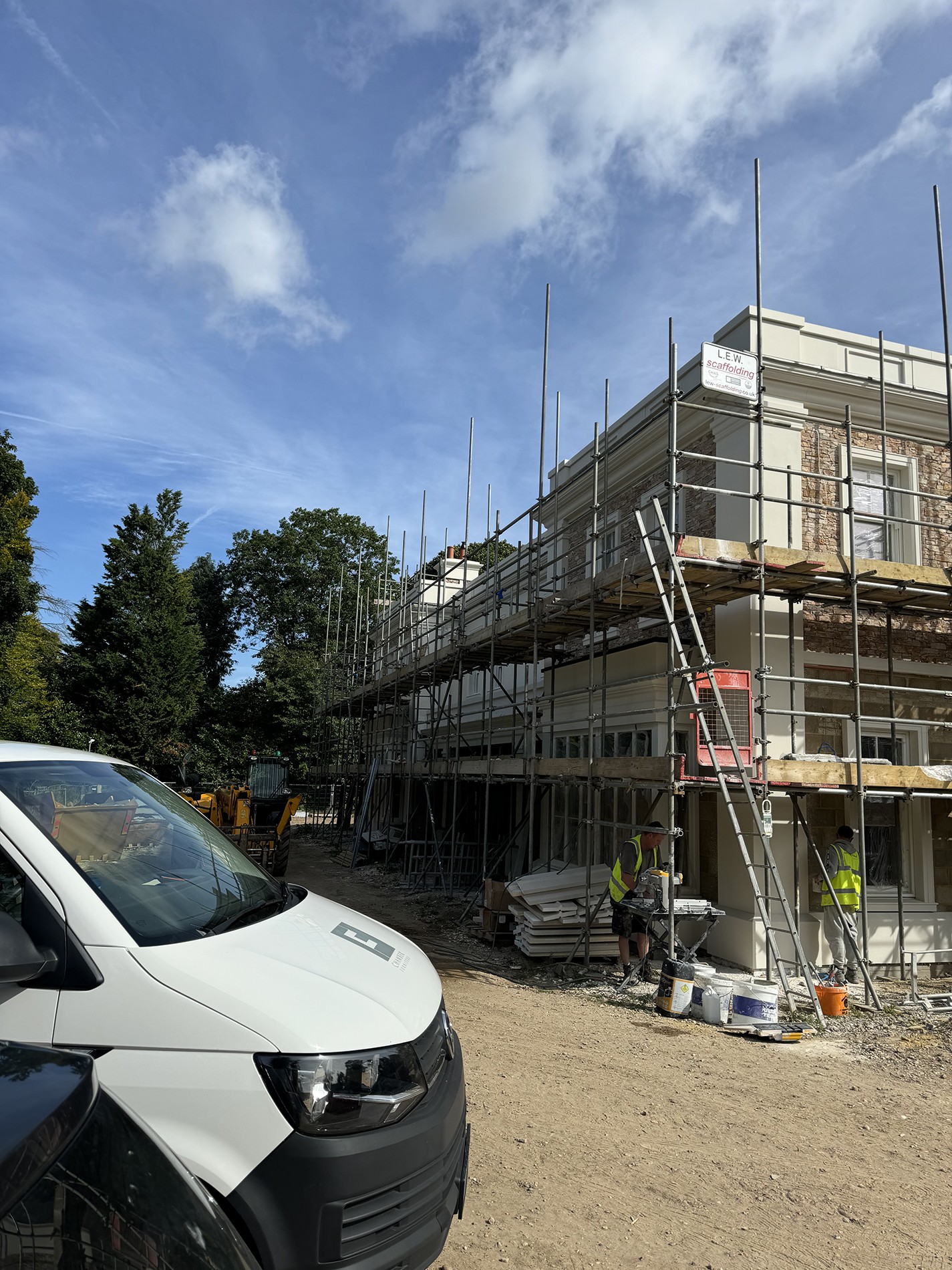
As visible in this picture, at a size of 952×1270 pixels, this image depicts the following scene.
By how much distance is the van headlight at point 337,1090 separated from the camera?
2381 millimetres

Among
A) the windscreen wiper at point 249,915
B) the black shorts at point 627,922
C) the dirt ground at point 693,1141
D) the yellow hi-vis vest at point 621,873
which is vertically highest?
the windscreen wiper at point 249,915

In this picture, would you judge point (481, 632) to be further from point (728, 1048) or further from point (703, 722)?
point (728, 1048)

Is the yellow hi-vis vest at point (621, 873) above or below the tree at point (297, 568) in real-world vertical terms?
below

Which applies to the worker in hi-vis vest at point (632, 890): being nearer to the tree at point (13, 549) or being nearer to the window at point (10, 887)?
the window at point (10, 887)

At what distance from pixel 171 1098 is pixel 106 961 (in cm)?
43

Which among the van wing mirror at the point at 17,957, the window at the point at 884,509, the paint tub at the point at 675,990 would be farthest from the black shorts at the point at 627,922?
the van wing mirror at the point at 17,957

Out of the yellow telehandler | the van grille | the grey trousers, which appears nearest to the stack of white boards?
the grey trousers

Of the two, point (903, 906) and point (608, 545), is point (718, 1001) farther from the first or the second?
point (608, 545)

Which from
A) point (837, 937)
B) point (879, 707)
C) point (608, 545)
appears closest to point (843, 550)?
point (879, 707)

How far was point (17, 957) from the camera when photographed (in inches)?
92.2

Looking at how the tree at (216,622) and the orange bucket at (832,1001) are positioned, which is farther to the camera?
the tree at (216,622)

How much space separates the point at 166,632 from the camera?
111 ft

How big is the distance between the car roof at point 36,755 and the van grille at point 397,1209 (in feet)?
6.16

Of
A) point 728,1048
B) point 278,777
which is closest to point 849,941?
point 728,1048
